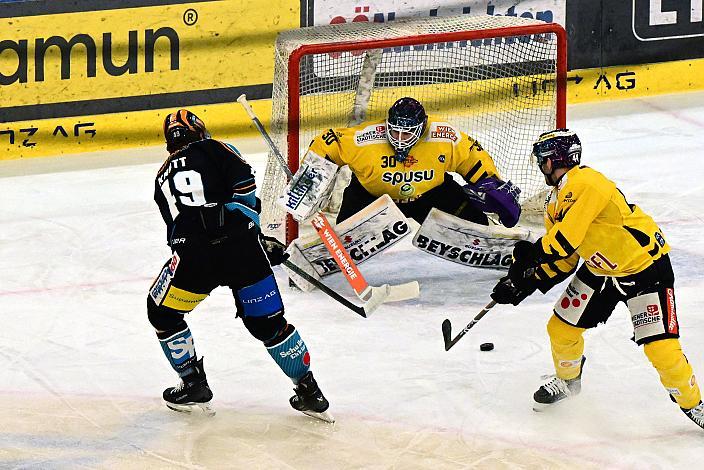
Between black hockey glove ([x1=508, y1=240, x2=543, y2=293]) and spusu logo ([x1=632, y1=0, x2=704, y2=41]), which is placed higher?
spusu logo ([x1=632, y1=0, x2=704, y2=41])

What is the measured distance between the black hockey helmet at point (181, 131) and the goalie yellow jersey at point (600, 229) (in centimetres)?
116

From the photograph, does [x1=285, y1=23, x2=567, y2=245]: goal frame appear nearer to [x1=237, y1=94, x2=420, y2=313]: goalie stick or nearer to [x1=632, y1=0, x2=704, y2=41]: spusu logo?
[x1=237, y1=94, x2=420, y2=313]: goalie stick

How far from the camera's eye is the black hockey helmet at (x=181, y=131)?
4.28m

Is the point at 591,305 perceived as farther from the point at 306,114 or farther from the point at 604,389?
the point at 306,114

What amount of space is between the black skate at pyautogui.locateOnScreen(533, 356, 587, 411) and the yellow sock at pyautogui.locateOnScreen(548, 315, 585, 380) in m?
0.02

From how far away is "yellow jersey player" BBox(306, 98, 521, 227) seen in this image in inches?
225

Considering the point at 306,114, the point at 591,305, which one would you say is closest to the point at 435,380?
the point at 591,305

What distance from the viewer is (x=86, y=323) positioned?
17.9 ft

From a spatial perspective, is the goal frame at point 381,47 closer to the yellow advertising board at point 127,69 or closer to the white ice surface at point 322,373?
the white ice surface at point 322,373

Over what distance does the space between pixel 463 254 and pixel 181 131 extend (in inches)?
74.9

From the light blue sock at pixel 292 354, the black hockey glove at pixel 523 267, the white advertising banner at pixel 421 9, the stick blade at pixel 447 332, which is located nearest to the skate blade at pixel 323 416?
the light blue sock at pixel 292 354

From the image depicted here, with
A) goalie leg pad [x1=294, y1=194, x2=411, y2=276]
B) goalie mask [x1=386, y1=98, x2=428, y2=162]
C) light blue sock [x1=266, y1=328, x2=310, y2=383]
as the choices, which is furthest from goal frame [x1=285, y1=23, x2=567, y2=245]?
light blue sock [x1=266, y1=328, x2=310, y2=383]

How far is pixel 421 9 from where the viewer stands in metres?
8.07

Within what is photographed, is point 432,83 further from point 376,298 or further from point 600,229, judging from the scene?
point 600,229
